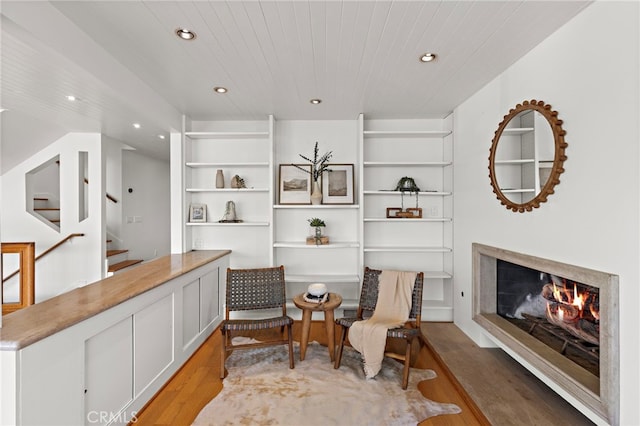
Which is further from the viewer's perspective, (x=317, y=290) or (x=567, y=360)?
(x=317, y=290)

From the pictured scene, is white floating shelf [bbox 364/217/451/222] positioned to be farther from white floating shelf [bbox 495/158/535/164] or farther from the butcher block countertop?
the butcher block countertop

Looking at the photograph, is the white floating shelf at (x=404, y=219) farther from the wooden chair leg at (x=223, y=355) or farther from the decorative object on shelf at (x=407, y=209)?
the wooden chair leg at (x=223, y=355)

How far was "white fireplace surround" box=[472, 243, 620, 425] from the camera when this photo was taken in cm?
152

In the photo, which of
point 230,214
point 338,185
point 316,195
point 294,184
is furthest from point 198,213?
point 338,185

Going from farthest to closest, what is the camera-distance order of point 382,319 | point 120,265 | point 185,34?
1. point 120,265
2. point 382,319
3. point 185,34

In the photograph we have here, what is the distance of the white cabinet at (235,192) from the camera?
3.80 meters

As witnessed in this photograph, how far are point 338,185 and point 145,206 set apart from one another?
4.09m

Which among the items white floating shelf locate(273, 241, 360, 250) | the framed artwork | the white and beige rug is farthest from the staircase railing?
the framed artwork

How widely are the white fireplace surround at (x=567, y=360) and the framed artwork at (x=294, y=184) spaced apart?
1961mm

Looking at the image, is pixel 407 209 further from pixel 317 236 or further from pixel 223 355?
pixel 223 355

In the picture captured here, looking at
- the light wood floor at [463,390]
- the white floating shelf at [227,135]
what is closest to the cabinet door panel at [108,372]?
the light wood floor at [463,390]

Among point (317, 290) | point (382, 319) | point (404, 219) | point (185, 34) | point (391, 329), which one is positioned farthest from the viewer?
point (404, 219)

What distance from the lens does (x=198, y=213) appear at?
3.71 metres

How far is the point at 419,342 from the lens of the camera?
9.52ft
